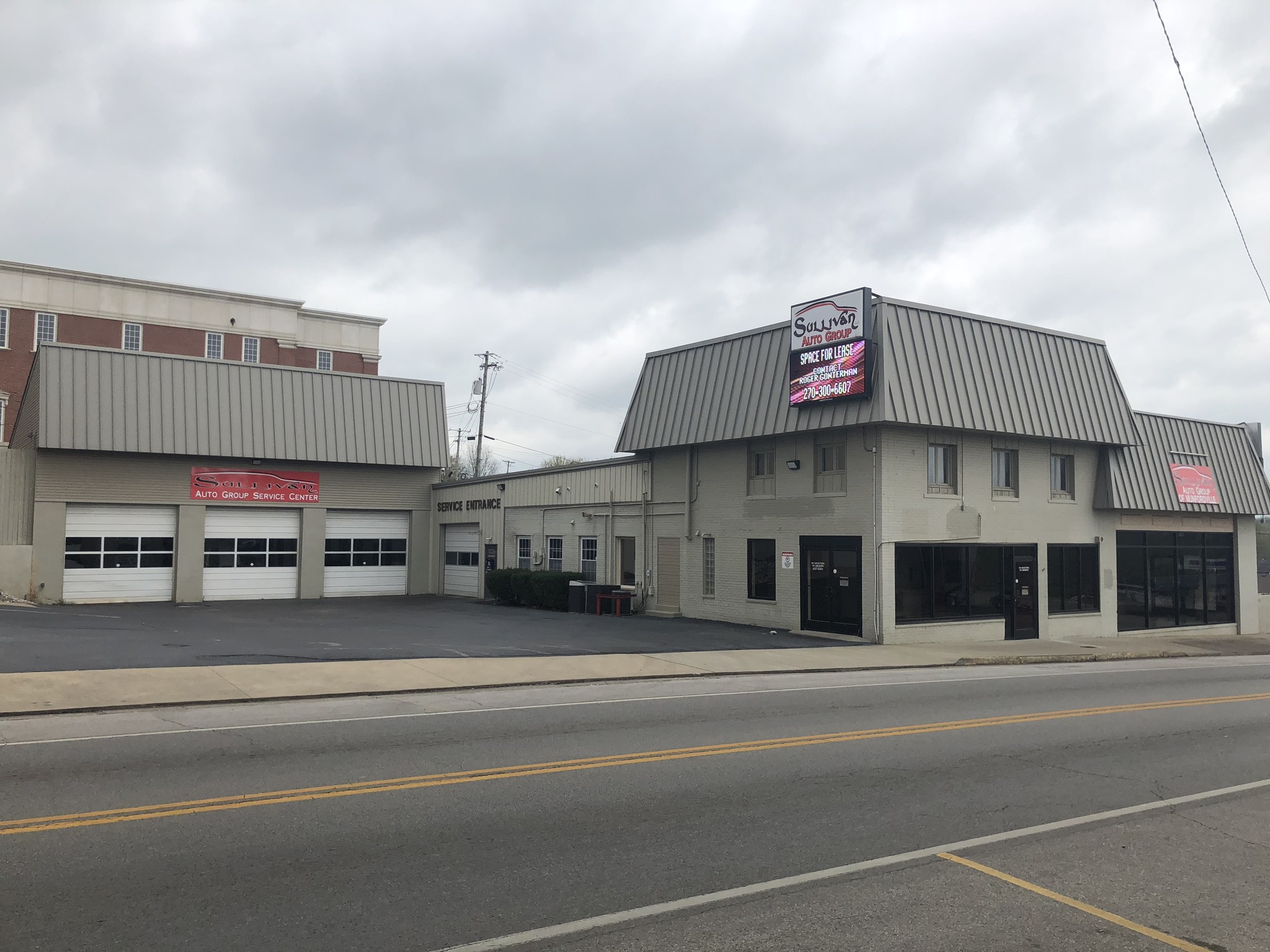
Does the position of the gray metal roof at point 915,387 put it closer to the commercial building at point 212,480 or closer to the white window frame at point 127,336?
the commercial building at point 212,480

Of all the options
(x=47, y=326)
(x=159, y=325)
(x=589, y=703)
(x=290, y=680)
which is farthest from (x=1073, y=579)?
(x=47, y=326)

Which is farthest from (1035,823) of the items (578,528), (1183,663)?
(578,528)

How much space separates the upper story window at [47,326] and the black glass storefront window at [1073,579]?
48.5 metres

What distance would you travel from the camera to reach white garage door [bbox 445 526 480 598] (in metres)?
36.3

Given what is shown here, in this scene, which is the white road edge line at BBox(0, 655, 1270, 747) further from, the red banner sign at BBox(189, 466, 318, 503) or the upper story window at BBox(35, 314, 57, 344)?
the upper story window at BBox(35, 314, 57, 344)

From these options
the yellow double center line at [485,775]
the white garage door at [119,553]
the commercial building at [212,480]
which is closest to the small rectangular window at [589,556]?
the commercial building at [212,480]

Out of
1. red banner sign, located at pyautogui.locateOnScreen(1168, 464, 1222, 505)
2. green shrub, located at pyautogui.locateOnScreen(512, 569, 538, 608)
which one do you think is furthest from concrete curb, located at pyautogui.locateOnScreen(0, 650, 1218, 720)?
red banner sign, located at pyautogui.locateOnScreen(1168, 464, 1222, 505)

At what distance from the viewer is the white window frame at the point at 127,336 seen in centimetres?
5201

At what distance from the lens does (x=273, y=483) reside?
34875 millimetres

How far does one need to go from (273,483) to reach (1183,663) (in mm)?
28724

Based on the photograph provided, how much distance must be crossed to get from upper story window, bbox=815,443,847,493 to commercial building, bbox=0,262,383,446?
35.3 metres

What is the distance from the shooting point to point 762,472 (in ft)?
84.1

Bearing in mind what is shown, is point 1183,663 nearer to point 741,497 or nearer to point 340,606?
point 741,497

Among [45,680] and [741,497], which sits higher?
[741,497]
